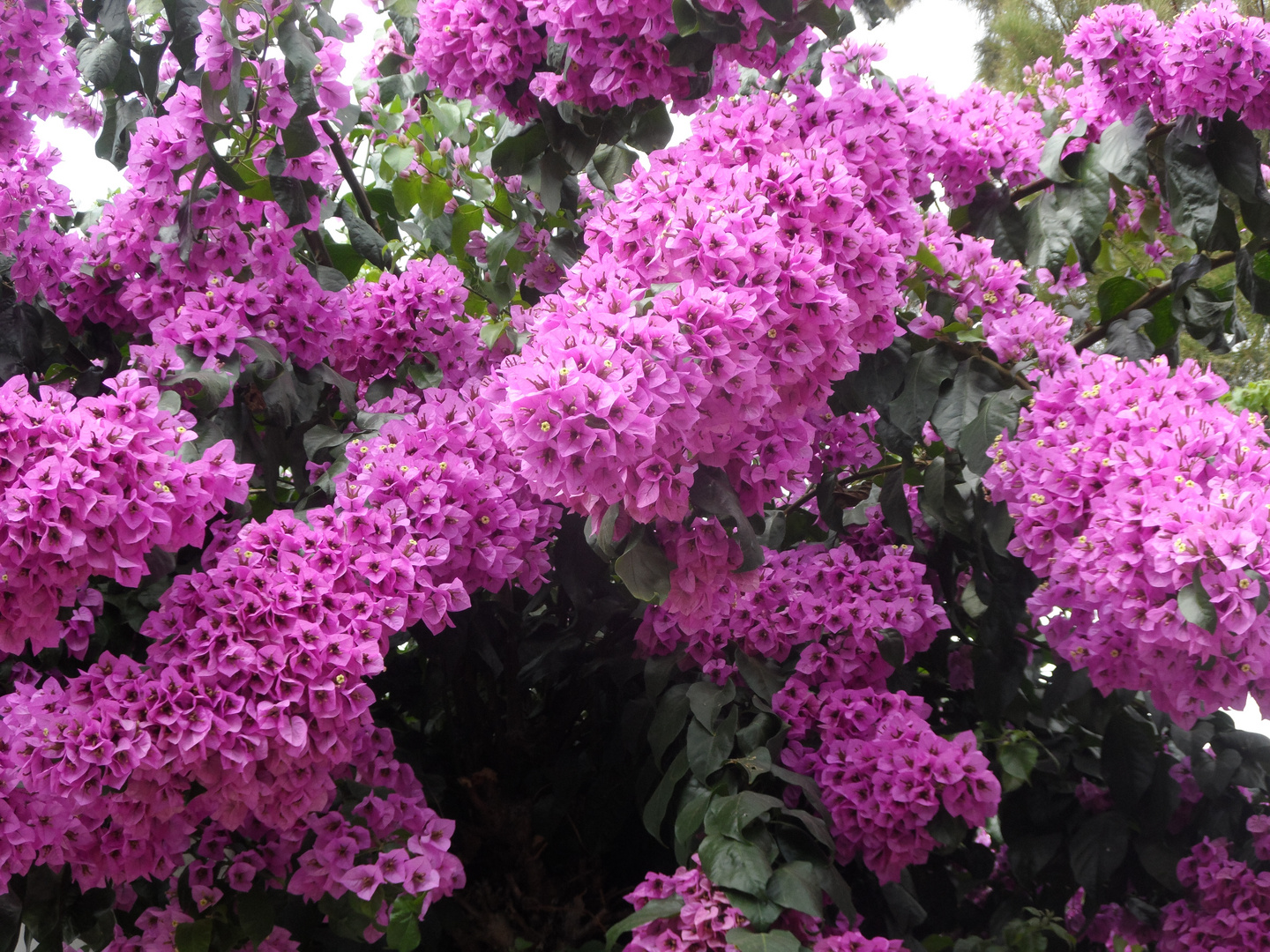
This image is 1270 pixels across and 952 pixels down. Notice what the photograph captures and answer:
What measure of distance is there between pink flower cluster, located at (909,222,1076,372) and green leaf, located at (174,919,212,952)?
1.50 m

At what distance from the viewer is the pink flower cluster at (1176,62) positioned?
177cm


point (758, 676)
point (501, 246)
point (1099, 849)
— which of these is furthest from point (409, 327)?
point (1099, 849)

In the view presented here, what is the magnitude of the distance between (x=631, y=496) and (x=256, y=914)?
986 millimetres

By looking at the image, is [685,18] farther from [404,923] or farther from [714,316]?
[404,923]

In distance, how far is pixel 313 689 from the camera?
4.86 feet

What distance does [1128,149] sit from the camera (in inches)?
74.9

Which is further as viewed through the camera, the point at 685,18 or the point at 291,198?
the point at 291,198

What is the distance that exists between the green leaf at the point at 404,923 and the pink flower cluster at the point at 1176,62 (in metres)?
1.79

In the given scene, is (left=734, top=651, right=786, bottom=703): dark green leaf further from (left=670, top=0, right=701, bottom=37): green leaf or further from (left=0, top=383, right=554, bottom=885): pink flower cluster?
(left=670, top=0, right=701, bottom=37): green leaf

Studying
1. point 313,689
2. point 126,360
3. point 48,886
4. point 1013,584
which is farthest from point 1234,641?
point 126,360

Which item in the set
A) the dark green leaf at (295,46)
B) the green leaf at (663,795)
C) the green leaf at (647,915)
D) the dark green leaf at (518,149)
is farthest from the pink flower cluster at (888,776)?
the dark green leaf at (295,46)

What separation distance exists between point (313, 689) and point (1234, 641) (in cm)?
116

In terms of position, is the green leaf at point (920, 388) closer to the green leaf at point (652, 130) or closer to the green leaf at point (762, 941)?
the green leaf at point (652, 130)

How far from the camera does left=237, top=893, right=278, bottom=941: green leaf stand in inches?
67.5
